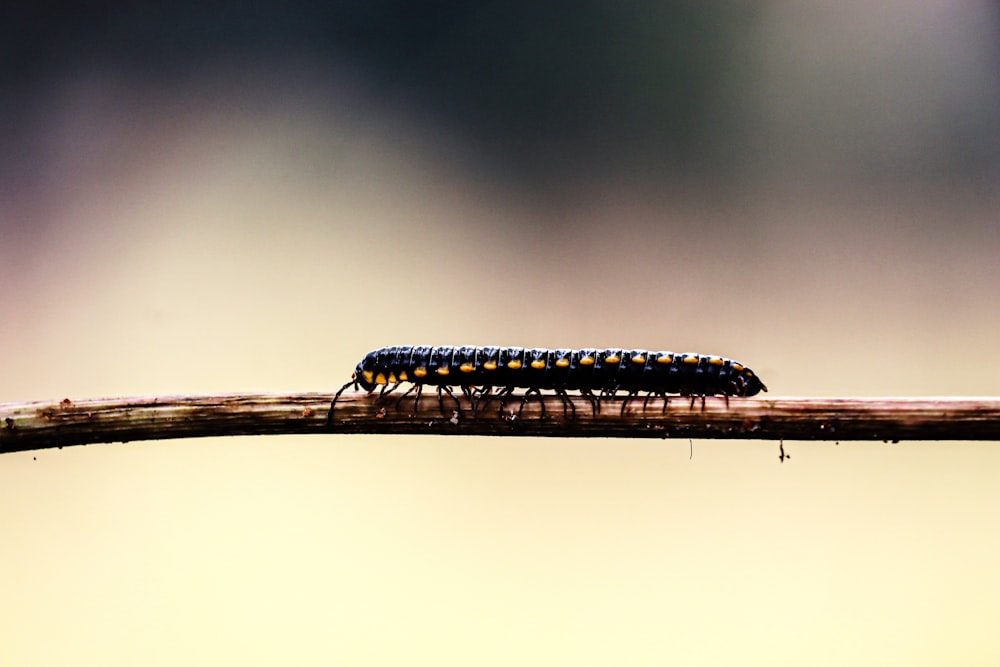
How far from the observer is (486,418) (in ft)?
7.45

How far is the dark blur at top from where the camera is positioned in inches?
179

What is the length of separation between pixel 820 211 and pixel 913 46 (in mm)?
1293

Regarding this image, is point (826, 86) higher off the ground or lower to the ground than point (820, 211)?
higher

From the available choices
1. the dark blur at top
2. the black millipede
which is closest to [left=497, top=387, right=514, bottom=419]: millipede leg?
the black millipede

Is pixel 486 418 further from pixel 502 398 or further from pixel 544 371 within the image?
pixel 544 371

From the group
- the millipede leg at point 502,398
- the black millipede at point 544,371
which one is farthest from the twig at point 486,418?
the black millipede at point 544,371

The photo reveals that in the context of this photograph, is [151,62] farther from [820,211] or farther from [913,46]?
[913,46]

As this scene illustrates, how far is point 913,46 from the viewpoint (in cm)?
457

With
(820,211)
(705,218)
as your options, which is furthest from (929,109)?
(705,218)

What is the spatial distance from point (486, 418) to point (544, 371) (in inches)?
12.1

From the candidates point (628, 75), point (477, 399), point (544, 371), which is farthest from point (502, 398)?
point (628, 75)

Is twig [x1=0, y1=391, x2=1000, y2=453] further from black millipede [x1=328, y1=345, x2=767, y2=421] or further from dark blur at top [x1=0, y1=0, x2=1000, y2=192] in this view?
dark blur at top [x1=0, y1=0, x2=1000, y2=192]

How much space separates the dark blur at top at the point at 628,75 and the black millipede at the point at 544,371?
2280mm

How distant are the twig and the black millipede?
0.15 meters
